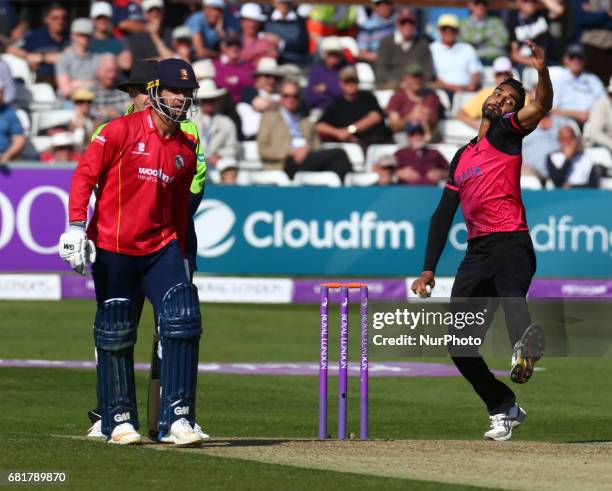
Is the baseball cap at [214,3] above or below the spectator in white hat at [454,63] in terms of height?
above

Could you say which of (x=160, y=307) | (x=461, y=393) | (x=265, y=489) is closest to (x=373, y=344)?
(x=160, y=307)

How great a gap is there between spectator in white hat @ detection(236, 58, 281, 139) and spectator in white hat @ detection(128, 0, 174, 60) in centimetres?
128

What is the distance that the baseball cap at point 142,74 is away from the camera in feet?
31.6

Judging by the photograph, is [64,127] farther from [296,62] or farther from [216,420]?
[216,420]

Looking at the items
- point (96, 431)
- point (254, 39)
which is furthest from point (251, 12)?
point (96, 431)

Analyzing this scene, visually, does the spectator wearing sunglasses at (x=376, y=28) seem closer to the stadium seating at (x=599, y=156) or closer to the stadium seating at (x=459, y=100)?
the stadium seating at (x=459, y=100)

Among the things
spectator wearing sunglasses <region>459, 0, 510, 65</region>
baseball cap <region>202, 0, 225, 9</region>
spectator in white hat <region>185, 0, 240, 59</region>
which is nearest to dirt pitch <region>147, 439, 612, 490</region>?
spectator in white hat <region>185, 0, 240, 59</region>

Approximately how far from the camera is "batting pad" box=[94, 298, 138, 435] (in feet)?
30.9

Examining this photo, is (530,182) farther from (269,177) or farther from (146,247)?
(146,247)

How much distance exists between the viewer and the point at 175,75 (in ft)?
31.0

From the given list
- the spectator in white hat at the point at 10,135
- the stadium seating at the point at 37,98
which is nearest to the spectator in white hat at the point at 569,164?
the stadium seating at the point at 37,98

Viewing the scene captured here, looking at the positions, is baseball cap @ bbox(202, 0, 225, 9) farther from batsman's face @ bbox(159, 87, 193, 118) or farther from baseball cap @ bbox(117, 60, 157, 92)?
batsman's face @ bbox(159, 87, 193, 118)

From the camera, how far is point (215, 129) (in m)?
22.3

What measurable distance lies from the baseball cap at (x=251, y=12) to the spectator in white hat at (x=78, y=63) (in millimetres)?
2464
